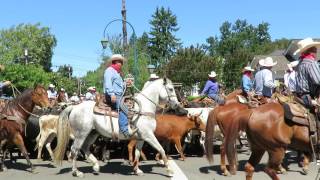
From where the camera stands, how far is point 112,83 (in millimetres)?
11344

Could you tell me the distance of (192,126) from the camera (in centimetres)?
1448

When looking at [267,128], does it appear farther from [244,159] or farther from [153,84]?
[244,159]

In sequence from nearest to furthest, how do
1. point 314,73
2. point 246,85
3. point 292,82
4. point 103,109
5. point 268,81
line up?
point 314,73, point 292,82, point 103,109, point 268,81, point 246,85

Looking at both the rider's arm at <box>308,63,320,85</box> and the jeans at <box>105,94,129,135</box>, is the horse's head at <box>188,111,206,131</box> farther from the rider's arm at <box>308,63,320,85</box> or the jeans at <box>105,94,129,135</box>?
the rider's arm at <box>308,63,320,85</box>

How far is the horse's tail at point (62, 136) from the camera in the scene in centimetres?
1166

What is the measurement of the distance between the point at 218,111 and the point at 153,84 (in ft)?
5.27

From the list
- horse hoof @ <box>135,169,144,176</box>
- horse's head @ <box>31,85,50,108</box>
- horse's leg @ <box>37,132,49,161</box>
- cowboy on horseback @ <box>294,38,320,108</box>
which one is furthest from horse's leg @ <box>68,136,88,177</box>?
cowboy on horseback @ <box>294,38,320,108</box>

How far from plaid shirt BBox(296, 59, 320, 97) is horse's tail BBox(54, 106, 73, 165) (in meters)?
5.56

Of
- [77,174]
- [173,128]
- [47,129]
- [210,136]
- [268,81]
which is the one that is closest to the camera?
[210,136]

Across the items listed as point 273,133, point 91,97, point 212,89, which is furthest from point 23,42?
point 273,133

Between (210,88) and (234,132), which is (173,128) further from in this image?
(234,132)

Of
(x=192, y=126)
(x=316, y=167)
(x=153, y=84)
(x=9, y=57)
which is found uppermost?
(x=9, y=57)

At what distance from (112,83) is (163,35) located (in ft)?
Result: 287

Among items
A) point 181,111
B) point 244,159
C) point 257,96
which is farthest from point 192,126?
point 257,96
